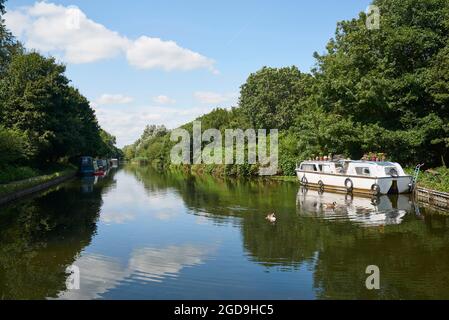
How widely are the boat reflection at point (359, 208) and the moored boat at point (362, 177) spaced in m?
0.76

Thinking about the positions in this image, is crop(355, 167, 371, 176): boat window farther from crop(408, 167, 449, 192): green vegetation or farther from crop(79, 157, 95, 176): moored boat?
crop(79, 157, 95, 176): moored boat

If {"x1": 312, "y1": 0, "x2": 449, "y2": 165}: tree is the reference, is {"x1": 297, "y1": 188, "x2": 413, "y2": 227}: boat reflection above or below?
below

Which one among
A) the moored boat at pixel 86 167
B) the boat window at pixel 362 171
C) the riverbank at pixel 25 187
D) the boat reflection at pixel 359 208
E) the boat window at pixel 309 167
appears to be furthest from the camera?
the moored boat at pixel 86 167

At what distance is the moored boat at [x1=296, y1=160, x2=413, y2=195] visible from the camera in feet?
97.9

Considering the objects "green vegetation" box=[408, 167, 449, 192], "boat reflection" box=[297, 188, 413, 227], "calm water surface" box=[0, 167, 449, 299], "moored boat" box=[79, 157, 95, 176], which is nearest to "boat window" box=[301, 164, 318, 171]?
"boat reflection" box=[297, 188, 413, 227]

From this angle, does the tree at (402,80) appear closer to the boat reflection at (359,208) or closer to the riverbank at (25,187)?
the boat reflection at (359,208)

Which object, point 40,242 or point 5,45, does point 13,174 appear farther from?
point 40,242

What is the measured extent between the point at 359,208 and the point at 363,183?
6807 millimetres

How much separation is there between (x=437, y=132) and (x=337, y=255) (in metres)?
24.1

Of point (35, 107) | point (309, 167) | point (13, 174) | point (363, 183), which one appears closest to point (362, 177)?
point (363, 183)

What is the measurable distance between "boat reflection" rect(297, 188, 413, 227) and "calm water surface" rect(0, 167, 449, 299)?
0.10 meters

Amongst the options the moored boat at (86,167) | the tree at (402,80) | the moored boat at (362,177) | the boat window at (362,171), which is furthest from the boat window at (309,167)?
the moored boat at (86,167)

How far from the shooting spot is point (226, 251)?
50.5 feet

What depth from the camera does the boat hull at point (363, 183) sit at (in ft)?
97.7
